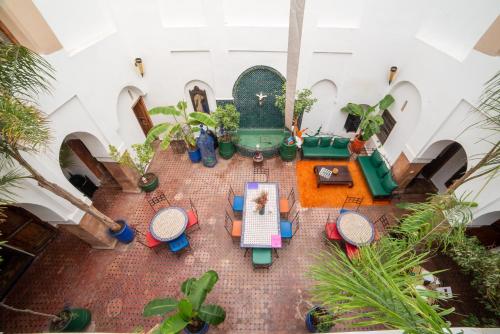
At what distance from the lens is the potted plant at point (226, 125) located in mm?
10039

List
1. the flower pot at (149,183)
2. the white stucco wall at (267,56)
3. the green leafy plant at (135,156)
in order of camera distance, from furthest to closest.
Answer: the flower pot at (149,183), the green leafy plant at (135,156), the white stucco wall at (267,56)

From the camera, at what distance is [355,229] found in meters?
7.38

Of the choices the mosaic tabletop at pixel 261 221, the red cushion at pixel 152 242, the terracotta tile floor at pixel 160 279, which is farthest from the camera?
the red cushion at pixel 152 242

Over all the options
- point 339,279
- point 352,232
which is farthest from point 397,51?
point 339,279

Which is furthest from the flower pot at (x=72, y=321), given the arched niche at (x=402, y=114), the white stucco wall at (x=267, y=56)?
the arched niche at (x=402, y=114)

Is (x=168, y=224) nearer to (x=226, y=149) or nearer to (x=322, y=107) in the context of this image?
(x=226, y=149)

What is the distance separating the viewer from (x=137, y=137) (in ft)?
34.3

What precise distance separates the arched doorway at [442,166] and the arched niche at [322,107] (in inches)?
181

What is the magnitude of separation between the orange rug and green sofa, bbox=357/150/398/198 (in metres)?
0.34

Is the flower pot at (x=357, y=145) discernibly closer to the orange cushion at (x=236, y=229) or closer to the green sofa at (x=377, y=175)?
the green sofa at (x=377, y=175)

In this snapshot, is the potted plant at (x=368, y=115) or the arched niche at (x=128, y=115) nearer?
the arched niche at (x=128, y=115)

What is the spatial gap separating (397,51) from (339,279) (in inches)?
390

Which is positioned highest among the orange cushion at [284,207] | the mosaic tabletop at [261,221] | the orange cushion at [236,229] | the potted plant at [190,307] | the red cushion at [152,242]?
the potted plant at [190,307]

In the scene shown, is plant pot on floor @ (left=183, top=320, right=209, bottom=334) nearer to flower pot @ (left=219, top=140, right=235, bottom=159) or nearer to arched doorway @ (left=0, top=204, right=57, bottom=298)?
arched doorway @ (left=0, top=204, right=57, bottom=298)
